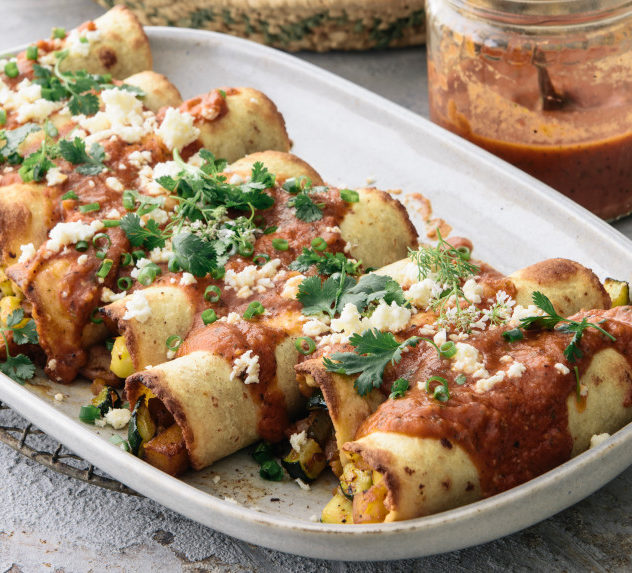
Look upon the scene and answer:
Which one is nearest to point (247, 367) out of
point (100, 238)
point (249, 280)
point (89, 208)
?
point (249, 280)

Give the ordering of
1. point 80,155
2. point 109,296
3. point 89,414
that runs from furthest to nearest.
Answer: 1. point 80,155
2. point 109,296
3. point 89,414

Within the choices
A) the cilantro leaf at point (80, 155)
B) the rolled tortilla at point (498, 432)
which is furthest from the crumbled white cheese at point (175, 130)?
the rolled tortilla at point (498, 432)

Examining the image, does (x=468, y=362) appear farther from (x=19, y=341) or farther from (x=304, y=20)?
(x=304, y=20)

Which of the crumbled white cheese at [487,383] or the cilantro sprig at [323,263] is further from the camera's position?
the cilantro sprig at [323,263]

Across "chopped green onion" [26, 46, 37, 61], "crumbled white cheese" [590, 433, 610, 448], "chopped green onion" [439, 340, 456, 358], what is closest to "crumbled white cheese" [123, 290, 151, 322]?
"chopped green onion" [439, 340, 456, 358]

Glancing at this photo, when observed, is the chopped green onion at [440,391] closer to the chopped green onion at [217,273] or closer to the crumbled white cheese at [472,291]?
the crumbled white cheese at [472,291]

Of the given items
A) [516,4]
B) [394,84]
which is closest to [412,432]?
[516,4]

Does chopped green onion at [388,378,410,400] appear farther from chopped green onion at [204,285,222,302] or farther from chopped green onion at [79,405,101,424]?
chopped green onion at [79,405,101,424]
